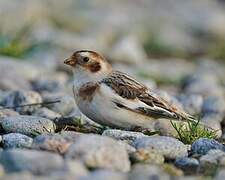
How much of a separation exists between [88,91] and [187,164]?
4.75 feet

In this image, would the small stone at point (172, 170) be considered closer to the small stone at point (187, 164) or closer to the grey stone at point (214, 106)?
the small stone at point (187, 164)

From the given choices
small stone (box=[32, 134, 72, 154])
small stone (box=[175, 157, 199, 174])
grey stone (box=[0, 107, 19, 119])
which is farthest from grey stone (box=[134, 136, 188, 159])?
grey stone (box=[0, 107, 19, 119])

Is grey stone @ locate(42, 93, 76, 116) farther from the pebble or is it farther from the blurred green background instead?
the pebble

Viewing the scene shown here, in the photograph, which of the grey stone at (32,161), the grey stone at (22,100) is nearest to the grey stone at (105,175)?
the grey stone at (32,161)

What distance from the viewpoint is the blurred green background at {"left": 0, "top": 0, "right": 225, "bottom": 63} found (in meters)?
11.4

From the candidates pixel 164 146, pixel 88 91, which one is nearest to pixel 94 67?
pixel 88 91

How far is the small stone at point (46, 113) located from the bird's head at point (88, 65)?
0.48m

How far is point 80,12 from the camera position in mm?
17344

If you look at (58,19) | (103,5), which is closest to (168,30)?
(58,19)

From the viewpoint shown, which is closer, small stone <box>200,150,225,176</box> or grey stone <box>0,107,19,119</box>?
small stone <box>200,150,225,176</box>

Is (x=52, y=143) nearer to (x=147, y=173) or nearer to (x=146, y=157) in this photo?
(x=146, y=157)

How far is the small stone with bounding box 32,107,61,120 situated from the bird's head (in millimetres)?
477

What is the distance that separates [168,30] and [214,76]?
5.29m

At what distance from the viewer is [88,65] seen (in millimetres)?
6555
